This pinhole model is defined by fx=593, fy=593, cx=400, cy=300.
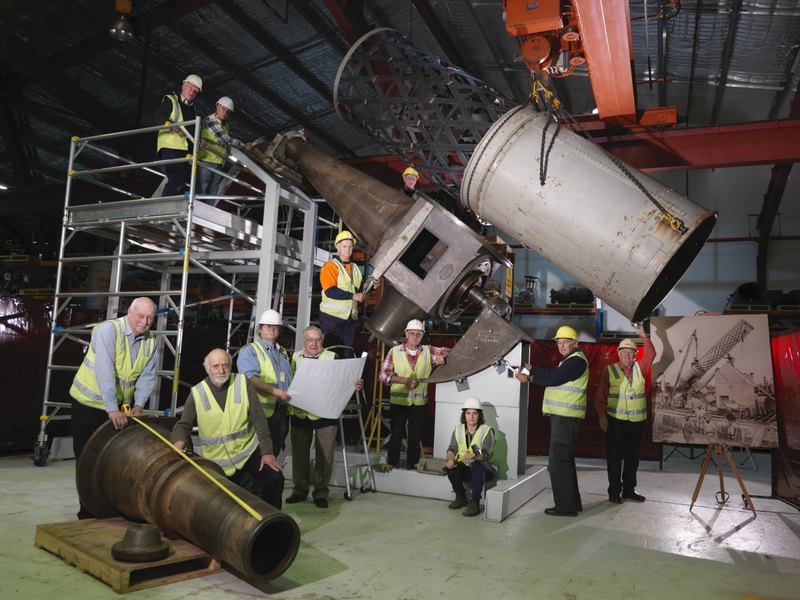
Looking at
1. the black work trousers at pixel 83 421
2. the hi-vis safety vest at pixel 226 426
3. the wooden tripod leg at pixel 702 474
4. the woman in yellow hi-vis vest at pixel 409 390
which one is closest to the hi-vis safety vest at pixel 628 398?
the wooden tripod leg at pixel 702 474

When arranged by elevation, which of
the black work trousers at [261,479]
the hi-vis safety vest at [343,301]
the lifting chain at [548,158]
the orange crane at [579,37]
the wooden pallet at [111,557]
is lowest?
the wooden pallet at [111,557]

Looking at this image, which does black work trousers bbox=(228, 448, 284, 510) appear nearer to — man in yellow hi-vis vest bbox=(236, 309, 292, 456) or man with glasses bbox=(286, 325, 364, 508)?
man in yellow hi-vis vest bbox=(236, 309, 292, 456)

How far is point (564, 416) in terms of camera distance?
20.9 feet

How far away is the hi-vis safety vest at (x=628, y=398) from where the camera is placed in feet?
23.8

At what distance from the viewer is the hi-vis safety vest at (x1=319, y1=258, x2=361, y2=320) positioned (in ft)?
22.2

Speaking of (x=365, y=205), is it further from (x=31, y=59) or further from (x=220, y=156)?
(x=31, y=59)

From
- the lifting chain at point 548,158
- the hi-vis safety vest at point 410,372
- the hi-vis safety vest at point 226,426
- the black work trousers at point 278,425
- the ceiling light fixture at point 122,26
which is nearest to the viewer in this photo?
the lifting chain at point 548,158

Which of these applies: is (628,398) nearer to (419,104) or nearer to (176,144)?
(419,104)

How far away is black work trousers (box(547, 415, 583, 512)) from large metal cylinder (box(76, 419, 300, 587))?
11.3 feet

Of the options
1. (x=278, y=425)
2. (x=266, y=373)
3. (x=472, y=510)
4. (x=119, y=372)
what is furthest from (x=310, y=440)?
(x=119, y=372)

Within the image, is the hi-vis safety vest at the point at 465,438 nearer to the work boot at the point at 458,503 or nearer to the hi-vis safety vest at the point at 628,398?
the work boot at the point at 458,503

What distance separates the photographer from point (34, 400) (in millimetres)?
9125

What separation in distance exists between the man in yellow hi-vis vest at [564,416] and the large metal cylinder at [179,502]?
3208 millimetres

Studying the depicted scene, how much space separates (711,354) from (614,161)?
4942 millimetres
